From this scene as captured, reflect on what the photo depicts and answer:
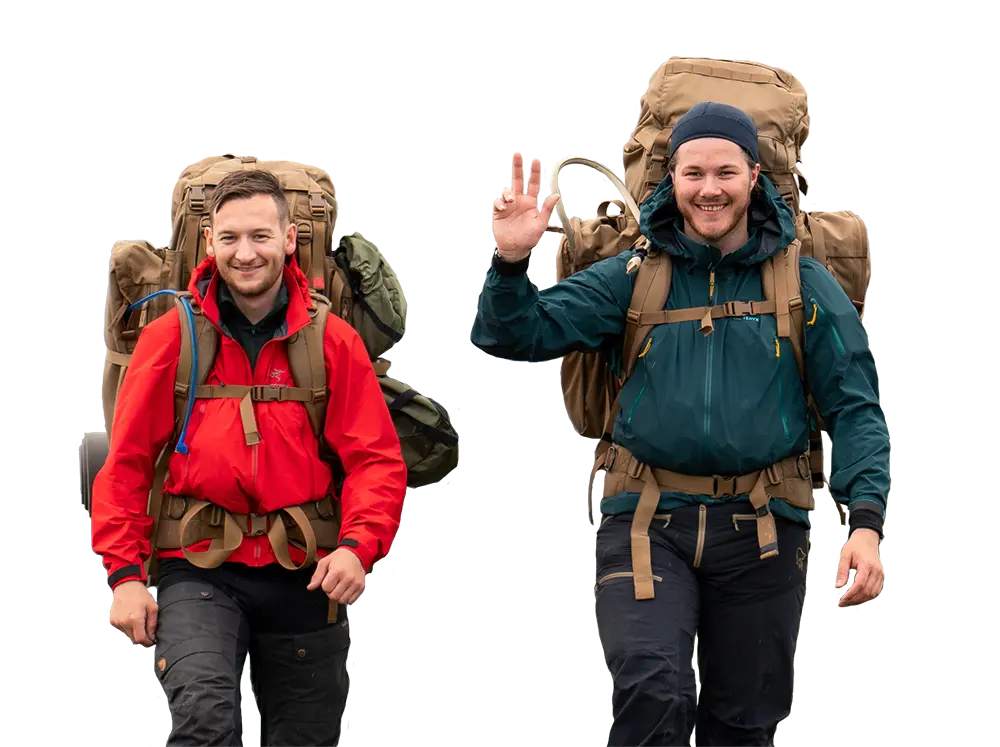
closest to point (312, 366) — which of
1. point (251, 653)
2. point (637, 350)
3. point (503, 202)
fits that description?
point (503, 202)

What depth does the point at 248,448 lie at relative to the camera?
26.9ft

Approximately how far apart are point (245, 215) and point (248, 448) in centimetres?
108

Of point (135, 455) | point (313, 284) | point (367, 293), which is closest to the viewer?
point (135, 455)

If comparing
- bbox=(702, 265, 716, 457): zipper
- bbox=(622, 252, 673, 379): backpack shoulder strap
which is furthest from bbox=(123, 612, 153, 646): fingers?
bbox=(702, 265, 716, 457): zipper

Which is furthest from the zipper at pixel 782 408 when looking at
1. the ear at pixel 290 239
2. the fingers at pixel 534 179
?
the ear at pixel 290 239

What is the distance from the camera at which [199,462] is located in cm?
820

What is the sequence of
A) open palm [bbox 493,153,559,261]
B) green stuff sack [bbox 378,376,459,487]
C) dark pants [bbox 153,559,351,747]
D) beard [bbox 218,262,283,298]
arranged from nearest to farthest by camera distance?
1. dark pants [bbox 153,559,351,747]
2. open palm [bbox 493,153,559,261]
3. beard [bbox 218,262,283,298]
4. green stuff sack [bbox 378,376,459,487]

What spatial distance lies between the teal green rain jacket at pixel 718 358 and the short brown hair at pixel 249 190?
1.06 metres

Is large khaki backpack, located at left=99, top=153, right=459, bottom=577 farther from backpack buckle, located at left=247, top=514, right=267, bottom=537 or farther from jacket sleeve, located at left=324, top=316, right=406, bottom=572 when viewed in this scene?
backpack buckle, located at left=247, top=514, right=267, bottom=537

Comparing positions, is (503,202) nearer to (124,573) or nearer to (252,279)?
(252,279)

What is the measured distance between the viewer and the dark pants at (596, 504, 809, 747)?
8.12m

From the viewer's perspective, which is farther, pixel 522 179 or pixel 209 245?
pixel 209 245

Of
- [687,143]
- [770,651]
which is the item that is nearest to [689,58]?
[687,143]

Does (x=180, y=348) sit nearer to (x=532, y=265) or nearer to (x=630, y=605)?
(x=532, y=265)
